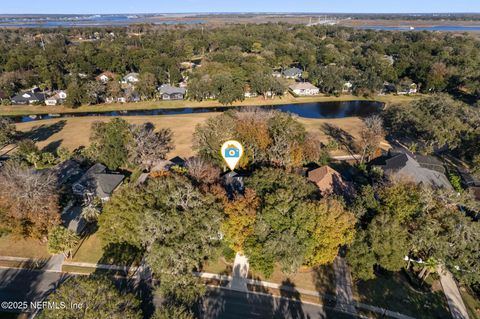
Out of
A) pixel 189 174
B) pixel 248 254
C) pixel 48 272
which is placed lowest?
pixel 48 272

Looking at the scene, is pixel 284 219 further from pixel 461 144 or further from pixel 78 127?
pixel 78 127

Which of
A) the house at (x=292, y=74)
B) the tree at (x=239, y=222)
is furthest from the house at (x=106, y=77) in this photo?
the tree at (x=239, y=222)

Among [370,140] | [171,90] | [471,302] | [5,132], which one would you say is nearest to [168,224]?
[471,302]

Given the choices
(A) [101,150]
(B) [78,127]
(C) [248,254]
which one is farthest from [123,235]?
(B) [78,127]

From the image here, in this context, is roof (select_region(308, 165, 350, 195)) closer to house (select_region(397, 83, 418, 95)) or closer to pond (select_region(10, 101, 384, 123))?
pond (select_region(10, 101, 384, 123))

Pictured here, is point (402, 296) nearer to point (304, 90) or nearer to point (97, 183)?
point (97, 183)

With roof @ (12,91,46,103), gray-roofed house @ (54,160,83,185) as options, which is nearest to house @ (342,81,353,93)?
gray-roofed house @ (54,160,83,185)
